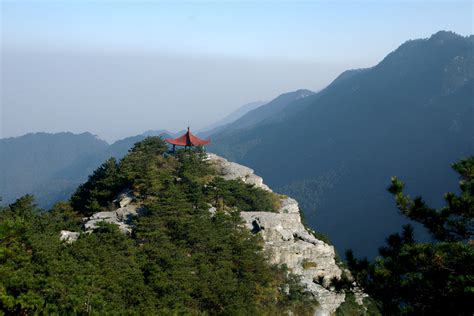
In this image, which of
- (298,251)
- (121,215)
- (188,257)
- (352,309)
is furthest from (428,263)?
(121,215)

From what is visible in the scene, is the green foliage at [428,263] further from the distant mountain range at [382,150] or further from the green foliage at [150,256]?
the distant mountain range at [382,150]

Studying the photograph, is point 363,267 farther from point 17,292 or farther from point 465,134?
point 465,134

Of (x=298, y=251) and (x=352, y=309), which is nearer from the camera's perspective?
(x=352, y=309)

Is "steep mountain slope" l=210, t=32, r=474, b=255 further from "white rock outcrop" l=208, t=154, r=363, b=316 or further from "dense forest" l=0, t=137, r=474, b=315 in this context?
"dense forest" l=0, t=137, r=474, b=315

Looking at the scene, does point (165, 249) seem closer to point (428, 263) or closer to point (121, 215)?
point (121, 215)

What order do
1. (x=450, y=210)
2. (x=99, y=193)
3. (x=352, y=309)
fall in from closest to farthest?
(x=450, y=210)
(x=352, y=309)
(x=99, y=193)

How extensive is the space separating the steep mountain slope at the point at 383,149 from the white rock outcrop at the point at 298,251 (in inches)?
3305

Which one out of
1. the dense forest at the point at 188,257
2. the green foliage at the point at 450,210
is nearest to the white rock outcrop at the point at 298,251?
the dense forest at the point at 188,257

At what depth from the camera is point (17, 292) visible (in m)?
12.9

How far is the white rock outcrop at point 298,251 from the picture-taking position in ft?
85.3

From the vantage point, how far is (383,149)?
157 metres

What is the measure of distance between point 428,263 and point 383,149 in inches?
6157

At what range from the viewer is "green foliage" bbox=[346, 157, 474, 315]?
374 inches

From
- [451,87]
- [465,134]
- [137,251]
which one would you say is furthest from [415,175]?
[137,251]
